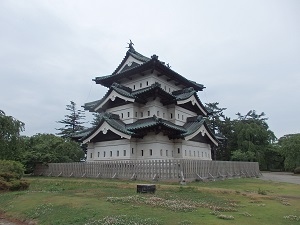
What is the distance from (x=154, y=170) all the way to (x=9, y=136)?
1739 cm

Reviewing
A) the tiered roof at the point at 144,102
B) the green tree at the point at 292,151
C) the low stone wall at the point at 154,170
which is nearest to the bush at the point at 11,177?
the low stone wall at the point at 154,170

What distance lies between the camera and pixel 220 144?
57.4 meters

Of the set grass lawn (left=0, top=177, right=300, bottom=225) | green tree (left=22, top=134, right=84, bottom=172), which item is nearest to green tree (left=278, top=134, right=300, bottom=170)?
green tree (left=22, top=134, right=84, bottom=172)

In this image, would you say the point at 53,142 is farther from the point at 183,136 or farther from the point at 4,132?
the point at 183,136

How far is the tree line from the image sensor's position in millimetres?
30188

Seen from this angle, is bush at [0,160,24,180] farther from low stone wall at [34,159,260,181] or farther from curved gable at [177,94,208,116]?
curved gable at [177,94,208,116]

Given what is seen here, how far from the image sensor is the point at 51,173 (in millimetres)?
33812

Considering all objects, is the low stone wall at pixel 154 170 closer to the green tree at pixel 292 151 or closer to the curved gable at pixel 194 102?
the curved gable at pixel 194 102

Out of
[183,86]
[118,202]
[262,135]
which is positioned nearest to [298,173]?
[262,135]

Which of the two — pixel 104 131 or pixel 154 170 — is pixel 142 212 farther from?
pixel 104 131

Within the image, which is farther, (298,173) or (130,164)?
(298,173)

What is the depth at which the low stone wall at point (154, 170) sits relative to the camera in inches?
887

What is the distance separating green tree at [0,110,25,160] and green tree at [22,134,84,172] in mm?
4321

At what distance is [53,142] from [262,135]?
4386 cm
